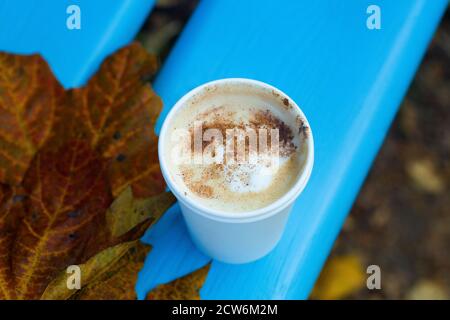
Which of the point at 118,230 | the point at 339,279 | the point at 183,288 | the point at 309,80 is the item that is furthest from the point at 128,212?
the point at 339,279

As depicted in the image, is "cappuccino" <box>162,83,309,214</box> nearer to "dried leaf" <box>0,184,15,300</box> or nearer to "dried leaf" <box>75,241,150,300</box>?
"dried leaf" <box>75,241,150,300</box>

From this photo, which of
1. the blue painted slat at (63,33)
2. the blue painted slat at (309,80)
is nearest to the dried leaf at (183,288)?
the blue painted slat at (309,80)

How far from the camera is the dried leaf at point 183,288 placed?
0.90 meters

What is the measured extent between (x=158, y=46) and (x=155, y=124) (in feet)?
1.88

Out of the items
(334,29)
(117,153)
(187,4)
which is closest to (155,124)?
(117,153)

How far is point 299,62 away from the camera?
3.48ft

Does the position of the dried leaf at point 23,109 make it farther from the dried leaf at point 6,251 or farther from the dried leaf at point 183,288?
the dried leaf at point 183,288

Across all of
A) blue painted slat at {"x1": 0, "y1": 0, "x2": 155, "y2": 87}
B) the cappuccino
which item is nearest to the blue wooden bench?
blue painted slat at {"x1": 0, "y1": 0, "x2": 155, "y2": 87}

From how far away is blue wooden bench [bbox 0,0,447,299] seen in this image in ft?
3.27

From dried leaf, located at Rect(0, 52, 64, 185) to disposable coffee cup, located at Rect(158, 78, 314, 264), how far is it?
286 mm

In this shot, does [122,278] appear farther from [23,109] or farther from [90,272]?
[23,109]

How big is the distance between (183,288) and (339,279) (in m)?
0.71
